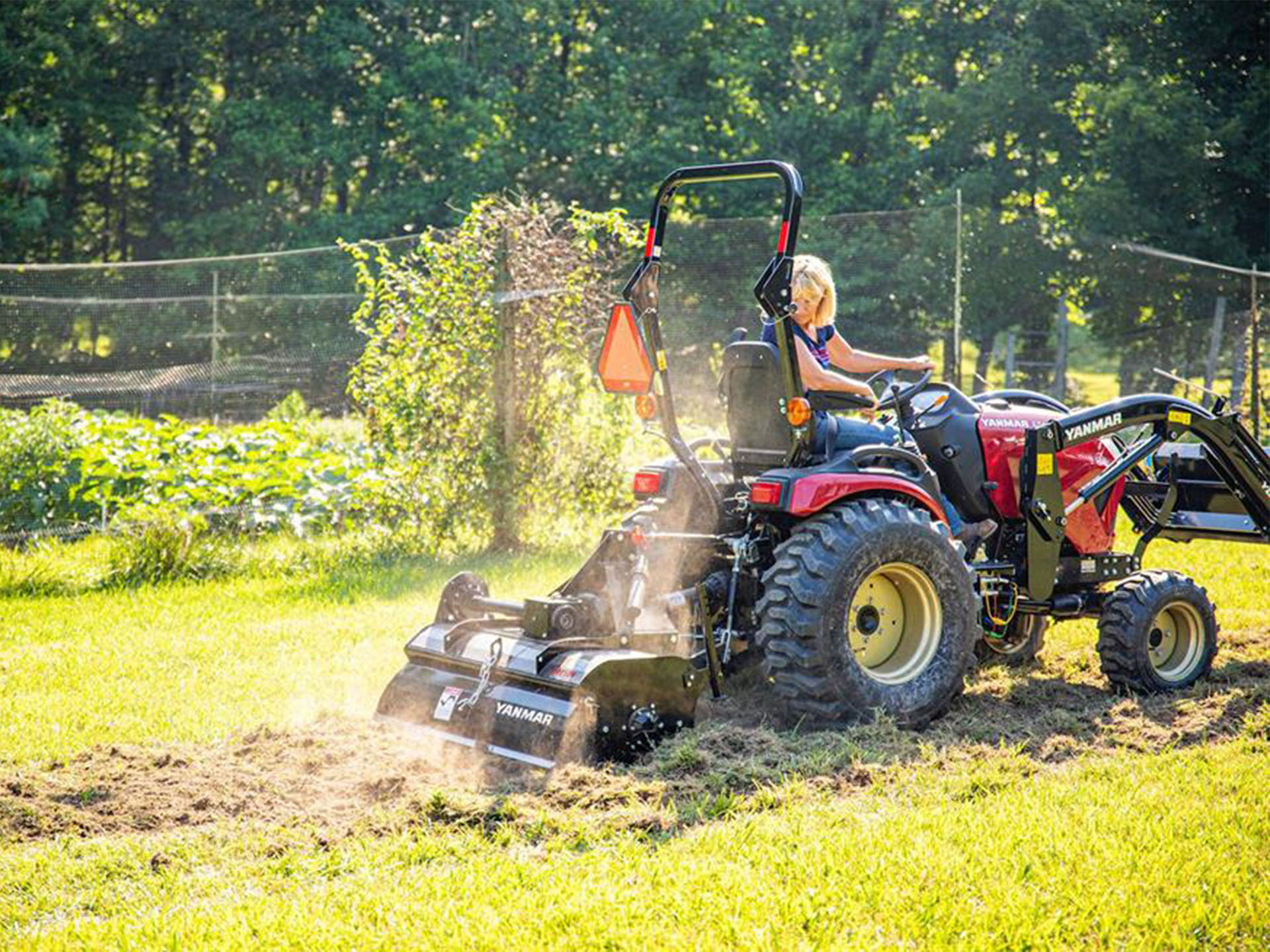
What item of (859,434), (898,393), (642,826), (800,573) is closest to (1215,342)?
(898,393)

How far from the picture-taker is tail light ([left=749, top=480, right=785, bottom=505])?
5.63 m

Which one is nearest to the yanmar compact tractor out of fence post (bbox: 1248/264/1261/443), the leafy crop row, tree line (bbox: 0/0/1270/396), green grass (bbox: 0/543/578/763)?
green grass (bbox: 0/543/578/763)

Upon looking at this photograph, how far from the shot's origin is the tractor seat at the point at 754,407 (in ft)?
19.2

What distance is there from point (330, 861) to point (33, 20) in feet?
87.8

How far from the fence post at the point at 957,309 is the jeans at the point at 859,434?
642 centimetres

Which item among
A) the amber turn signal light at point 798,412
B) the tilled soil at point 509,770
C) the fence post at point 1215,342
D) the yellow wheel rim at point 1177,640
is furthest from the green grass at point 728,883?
the fence post at point 1215,342

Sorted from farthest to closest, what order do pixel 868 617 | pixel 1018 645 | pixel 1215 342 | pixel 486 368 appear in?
1. pixel 1215 342
2. pixel 486 368
3. pixel 1018 645
4. pixel 868 617

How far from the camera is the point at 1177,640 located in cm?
674

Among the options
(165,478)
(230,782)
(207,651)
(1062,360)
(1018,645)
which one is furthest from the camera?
(1062,360)

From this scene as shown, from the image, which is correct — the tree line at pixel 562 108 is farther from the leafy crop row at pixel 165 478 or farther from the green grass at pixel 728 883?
the green grass at pixel 728 883

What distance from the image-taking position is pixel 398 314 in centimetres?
1028

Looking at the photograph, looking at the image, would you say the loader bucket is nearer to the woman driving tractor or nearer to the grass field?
A: the grass field

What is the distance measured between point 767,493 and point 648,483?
746 millimetres

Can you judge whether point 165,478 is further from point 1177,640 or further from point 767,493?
point 1177,640
